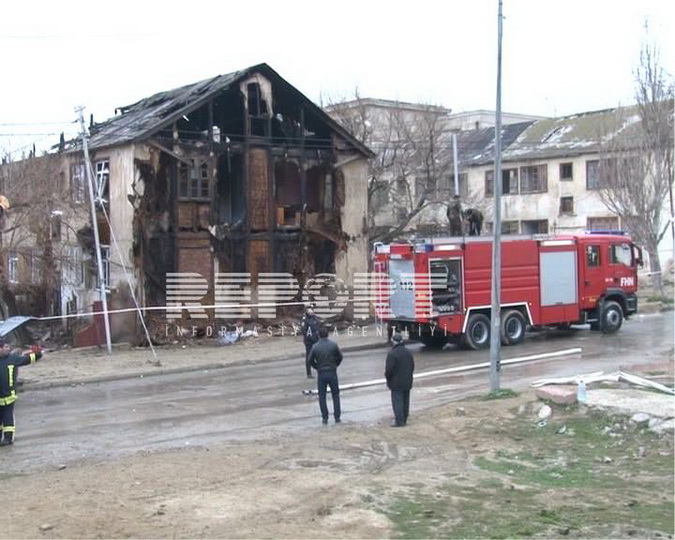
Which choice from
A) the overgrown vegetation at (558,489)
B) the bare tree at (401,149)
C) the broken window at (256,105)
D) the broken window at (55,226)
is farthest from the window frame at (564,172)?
the overgrown vegetation at (558,489)

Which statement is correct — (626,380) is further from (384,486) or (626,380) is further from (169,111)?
(169,111)

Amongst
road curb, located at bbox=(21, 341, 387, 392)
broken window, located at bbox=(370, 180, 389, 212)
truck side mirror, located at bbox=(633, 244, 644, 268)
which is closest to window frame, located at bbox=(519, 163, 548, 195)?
broken window, located at bbox=(370, 180, 389, 212)

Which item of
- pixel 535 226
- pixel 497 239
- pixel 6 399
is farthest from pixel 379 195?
pixel 6 399

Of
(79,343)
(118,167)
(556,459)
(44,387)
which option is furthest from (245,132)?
(556,459)

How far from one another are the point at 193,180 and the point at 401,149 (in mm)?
13856

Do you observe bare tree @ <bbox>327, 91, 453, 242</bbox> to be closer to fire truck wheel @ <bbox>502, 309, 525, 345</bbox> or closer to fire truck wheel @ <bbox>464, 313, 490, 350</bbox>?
fire truck wheel @ <bbox>502, 309, 525, 345</bbox>

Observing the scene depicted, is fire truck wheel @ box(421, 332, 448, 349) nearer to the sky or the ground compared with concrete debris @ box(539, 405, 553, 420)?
nearer to the sky

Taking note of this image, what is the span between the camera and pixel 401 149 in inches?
1609

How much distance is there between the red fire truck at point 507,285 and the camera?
2411 centimetres

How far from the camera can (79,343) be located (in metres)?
27.6

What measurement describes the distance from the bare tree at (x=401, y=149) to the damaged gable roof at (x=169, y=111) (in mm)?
7294

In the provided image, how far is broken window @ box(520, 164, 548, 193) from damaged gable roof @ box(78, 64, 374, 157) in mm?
18089

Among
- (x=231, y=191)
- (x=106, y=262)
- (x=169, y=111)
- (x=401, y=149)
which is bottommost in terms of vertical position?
(x=106, y=262)

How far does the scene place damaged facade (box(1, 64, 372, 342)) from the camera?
28453 mm
